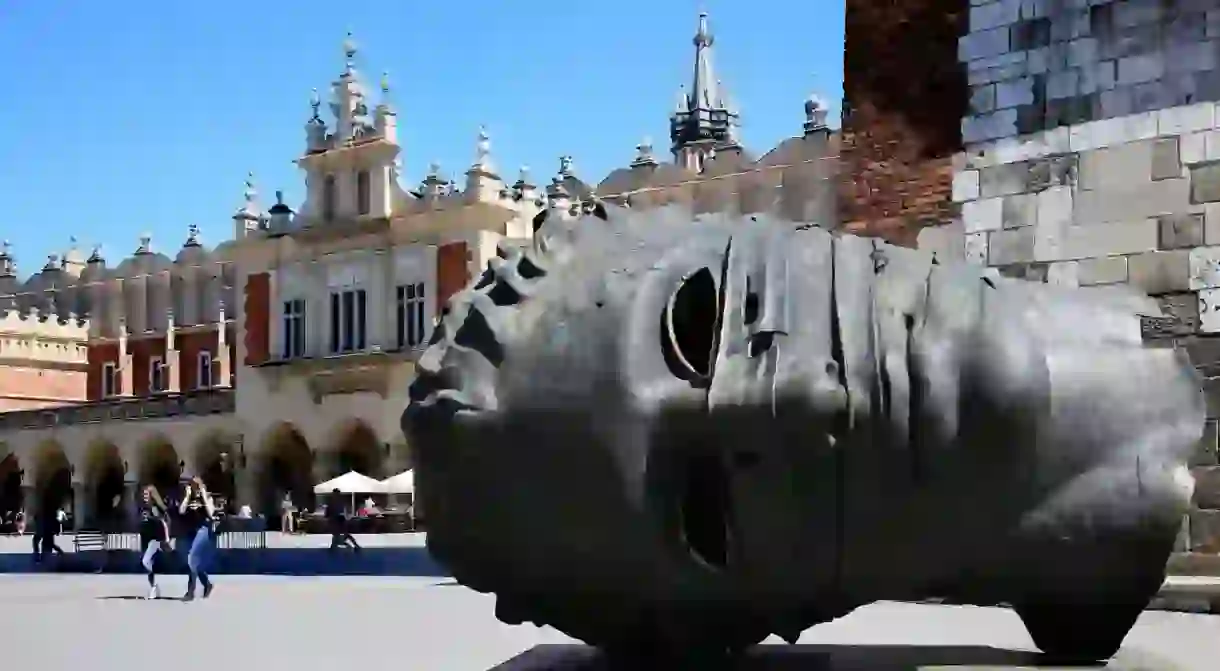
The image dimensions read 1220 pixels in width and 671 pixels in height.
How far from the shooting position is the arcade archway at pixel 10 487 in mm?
45406

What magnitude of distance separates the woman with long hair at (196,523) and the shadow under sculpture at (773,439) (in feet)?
34.3

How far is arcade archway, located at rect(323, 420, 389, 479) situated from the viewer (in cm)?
3725

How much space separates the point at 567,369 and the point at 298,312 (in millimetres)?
36544

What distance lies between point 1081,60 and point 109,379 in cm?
4573

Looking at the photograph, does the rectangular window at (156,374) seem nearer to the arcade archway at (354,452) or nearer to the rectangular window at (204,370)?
the rectangular window at (204,370)

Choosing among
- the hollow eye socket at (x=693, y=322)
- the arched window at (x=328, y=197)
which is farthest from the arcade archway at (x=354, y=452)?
the hollow eye socket at (x=693, y=322)

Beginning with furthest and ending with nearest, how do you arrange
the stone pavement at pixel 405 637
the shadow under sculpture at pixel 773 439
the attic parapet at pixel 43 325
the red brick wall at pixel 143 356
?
the red brick wall at pixel 143 356 → the attic parapet at pixel 43 325 → the stone pavement at pixel 405 637 → the shadow under sculpture at pixel 773 439

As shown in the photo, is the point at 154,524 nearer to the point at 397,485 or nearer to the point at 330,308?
the point at 397,485

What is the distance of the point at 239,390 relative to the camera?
39.7 meters

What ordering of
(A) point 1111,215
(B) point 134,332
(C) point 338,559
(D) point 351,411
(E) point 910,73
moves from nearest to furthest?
(A) point 1111,215 → (E) point 910,73 → (C) point 338,559 → (D) point 351,411 → (B) point 134,332

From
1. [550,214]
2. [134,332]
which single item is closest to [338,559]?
[550,214]

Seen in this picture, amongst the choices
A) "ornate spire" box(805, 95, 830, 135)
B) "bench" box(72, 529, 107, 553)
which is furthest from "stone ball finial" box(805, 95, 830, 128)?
"bench" box(72, 529, 107, 553)

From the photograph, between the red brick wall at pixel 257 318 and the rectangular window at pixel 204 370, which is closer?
the red brick wall at pixel 257 318

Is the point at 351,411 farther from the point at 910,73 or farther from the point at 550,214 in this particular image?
the point at 550,214
